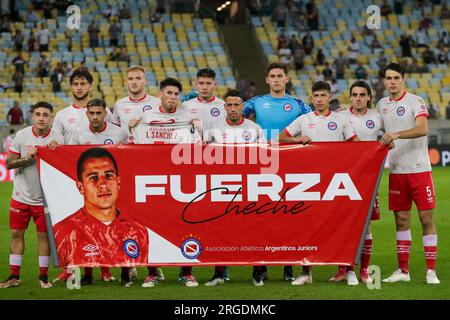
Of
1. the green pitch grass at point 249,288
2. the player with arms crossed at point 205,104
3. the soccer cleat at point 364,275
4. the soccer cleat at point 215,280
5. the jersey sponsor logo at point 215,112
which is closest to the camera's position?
the green pitch grass at point 249,288

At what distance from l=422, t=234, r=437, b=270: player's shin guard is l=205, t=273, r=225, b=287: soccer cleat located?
212cm

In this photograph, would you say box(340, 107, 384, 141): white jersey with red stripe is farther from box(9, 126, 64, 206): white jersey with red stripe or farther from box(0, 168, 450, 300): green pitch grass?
box(9, 126, 64, 206): white jersey with red stripe

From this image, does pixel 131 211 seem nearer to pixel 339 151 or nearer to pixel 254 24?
pixel 339 151

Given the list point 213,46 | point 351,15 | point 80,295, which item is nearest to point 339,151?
point 80,295

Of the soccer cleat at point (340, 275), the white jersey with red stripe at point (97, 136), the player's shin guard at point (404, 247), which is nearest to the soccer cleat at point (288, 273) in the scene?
the soccer cleat at point (340, 275)

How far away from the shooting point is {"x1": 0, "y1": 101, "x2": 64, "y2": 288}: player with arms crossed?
1041cm

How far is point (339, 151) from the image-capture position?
1018 centimetres

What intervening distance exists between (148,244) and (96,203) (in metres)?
0.67

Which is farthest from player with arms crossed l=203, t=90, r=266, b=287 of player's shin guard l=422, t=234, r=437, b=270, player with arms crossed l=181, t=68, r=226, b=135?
player's shin guard l=422, t=234, r=437, b=270

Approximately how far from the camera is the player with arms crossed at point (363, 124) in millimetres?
10516

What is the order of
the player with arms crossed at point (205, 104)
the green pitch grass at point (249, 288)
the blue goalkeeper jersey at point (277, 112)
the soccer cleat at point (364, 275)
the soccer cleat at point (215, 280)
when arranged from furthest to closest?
the player with arms crossed at point (205, 104) → the blue goalkeeper jersey at point (277, 112) → the soccer cleat at point (364, 275) → the soccer cleat at point (215, 280) → the green pitch grass at point (249, 288)

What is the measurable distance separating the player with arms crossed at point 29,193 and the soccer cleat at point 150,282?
1.00 metres

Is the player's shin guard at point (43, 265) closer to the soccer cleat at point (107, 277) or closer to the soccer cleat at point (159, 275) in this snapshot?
the soccer cleat at point (107, 277)

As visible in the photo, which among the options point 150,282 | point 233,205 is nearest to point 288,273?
point 233,205
